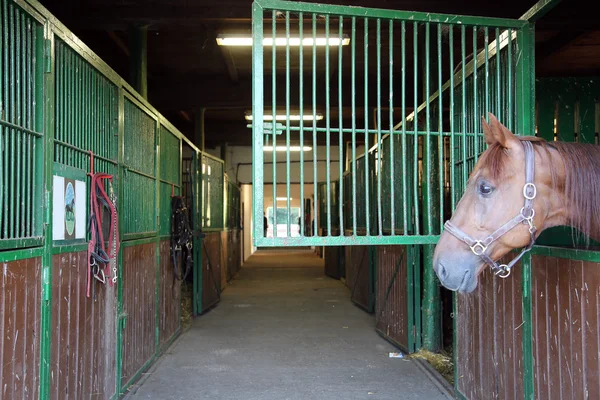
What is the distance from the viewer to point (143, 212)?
13.4 feet

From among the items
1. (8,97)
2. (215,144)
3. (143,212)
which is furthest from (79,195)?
(215,144)

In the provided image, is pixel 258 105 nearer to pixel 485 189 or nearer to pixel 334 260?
pixel 485 189

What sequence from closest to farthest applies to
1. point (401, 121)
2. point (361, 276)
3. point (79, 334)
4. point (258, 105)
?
point (258, 105) < point (79, 334) < point (401, 121) < point (361, 276)

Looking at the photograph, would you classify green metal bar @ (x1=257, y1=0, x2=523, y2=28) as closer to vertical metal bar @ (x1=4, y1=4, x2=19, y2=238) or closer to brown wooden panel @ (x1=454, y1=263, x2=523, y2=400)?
vertical metal bar @ (x1=4, y1=4, x2=19, y2=238)

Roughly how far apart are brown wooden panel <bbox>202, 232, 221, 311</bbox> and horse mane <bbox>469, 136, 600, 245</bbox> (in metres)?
5.35

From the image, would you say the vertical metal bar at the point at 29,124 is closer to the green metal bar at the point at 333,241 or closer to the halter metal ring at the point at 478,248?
the green metal bar at the point at 333,241

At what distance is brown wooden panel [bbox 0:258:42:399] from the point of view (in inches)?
74.5

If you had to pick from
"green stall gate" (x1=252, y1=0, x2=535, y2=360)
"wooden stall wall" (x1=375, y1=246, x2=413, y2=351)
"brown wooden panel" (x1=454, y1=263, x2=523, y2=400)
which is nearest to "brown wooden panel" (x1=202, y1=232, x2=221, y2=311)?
"green stall gate" (x1=252, y1=0, x2=535, y2=360)

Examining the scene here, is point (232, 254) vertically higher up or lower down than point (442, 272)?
lower down

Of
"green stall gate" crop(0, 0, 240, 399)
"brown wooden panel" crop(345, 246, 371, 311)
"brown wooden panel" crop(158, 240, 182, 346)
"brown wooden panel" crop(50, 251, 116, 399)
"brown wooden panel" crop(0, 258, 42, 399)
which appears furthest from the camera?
"brown wooden panel" crop(345, 246, 371, 311)

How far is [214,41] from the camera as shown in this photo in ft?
24.0

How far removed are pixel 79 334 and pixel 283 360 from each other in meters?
2.22

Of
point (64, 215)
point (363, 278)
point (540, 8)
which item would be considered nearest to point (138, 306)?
point (64, 215)

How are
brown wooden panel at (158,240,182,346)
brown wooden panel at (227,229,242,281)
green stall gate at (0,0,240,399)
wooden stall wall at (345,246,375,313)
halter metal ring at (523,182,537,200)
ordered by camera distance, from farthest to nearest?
1. brown wooden panel at (227,229,242,281)
2. wooden stall wall at (345,246,375,313)
3. brown wooden panel at (158,240,182,346)
4. green stall gate at (0,0,240,399)
5. halter metal ring at (523,182,537,200)
